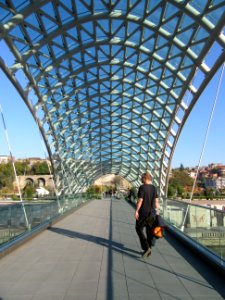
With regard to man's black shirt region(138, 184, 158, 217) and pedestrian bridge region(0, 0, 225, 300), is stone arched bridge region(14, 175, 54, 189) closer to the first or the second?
pedestrian bridge region(0, 0, 225, 300)

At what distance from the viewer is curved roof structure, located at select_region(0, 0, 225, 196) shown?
2009 cm

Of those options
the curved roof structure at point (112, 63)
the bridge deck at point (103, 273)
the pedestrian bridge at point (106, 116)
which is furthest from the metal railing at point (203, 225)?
the curved roof structure at point (112, 63)

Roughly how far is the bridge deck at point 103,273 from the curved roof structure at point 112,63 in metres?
13.1

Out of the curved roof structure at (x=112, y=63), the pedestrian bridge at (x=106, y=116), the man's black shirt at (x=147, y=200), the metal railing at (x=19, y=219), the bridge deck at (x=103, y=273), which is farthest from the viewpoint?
the curved roof structure at (x=112, y=63)

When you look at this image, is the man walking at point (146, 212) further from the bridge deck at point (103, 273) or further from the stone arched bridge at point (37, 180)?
the stone arched bridge at point (37, 180)

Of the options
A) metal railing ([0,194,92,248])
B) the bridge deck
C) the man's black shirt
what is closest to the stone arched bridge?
metal railing ([0,194,92,248])

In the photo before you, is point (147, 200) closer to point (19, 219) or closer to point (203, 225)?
point (203, 225)

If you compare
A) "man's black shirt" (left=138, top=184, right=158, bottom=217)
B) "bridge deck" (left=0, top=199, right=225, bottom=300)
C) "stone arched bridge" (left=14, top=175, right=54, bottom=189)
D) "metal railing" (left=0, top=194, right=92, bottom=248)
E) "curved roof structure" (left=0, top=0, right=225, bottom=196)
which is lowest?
"bridge deck" (left=0, top=199, right=225, bottom=300)

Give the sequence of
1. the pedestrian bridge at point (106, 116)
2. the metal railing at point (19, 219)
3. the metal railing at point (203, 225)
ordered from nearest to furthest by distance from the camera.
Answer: the pedestrian bridge at point (106, 116) → the metal railing at point (203, 225) → the metal railing at point (19, 219)

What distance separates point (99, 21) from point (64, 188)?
37.0m

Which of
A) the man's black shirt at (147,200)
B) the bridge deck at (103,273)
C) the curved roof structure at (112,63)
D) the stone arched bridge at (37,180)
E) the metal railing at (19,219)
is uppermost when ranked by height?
the curved roof structure at (112,63)

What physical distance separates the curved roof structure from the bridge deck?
13142mm

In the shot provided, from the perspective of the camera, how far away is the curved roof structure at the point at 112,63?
791 inches

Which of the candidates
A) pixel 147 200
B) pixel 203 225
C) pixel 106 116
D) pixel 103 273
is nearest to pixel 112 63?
pixel 106 116
